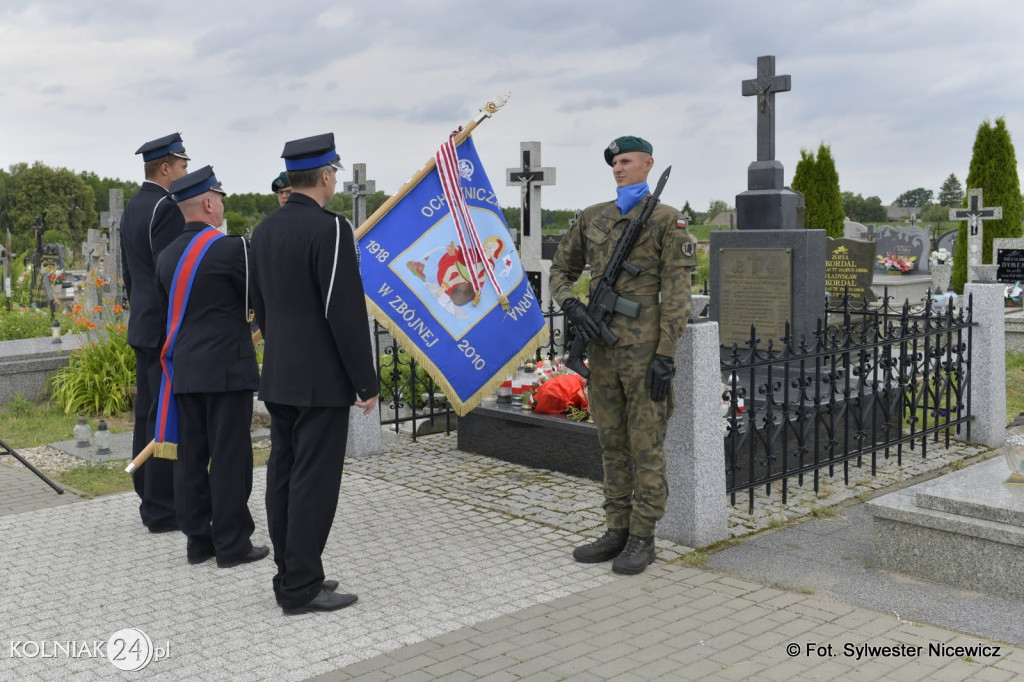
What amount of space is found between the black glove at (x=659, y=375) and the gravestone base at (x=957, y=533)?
1290 millimetres

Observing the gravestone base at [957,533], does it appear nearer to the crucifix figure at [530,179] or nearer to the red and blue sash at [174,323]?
the red and blue sash at [174,323]

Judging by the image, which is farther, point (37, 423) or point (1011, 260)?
point (1011, 260)

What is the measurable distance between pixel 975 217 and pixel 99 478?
1938cm

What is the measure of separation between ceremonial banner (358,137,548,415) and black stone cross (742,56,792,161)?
11.6 feet

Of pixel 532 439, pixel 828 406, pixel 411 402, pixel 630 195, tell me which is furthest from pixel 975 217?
pixel 630 195

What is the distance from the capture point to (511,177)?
1140cm

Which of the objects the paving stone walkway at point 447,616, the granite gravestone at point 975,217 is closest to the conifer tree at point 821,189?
the granite gravestone at point 975,217

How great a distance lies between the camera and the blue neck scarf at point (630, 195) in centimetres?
507

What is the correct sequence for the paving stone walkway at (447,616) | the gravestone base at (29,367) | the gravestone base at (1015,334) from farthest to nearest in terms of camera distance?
1. the gravestone base at (1015,334)
2. the gravestone base at (29,367)
3. the paving stone walkway at (447,616)

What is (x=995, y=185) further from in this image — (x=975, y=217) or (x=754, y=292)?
(x=754, y=292)

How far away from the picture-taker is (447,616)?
4477mm

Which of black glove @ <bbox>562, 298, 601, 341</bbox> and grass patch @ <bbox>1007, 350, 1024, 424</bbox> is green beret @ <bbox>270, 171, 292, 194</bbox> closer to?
black glove @ <bbox>562, 298, 601, 341</bbox>

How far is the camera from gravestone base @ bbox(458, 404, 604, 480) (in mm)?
6973

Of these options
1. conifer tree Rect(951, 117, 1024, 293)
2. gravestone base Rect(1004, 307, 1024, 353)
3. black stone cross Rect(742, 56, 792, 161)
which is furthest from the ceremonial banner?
conifer tree Rect(951, 117, 1024, 293)
